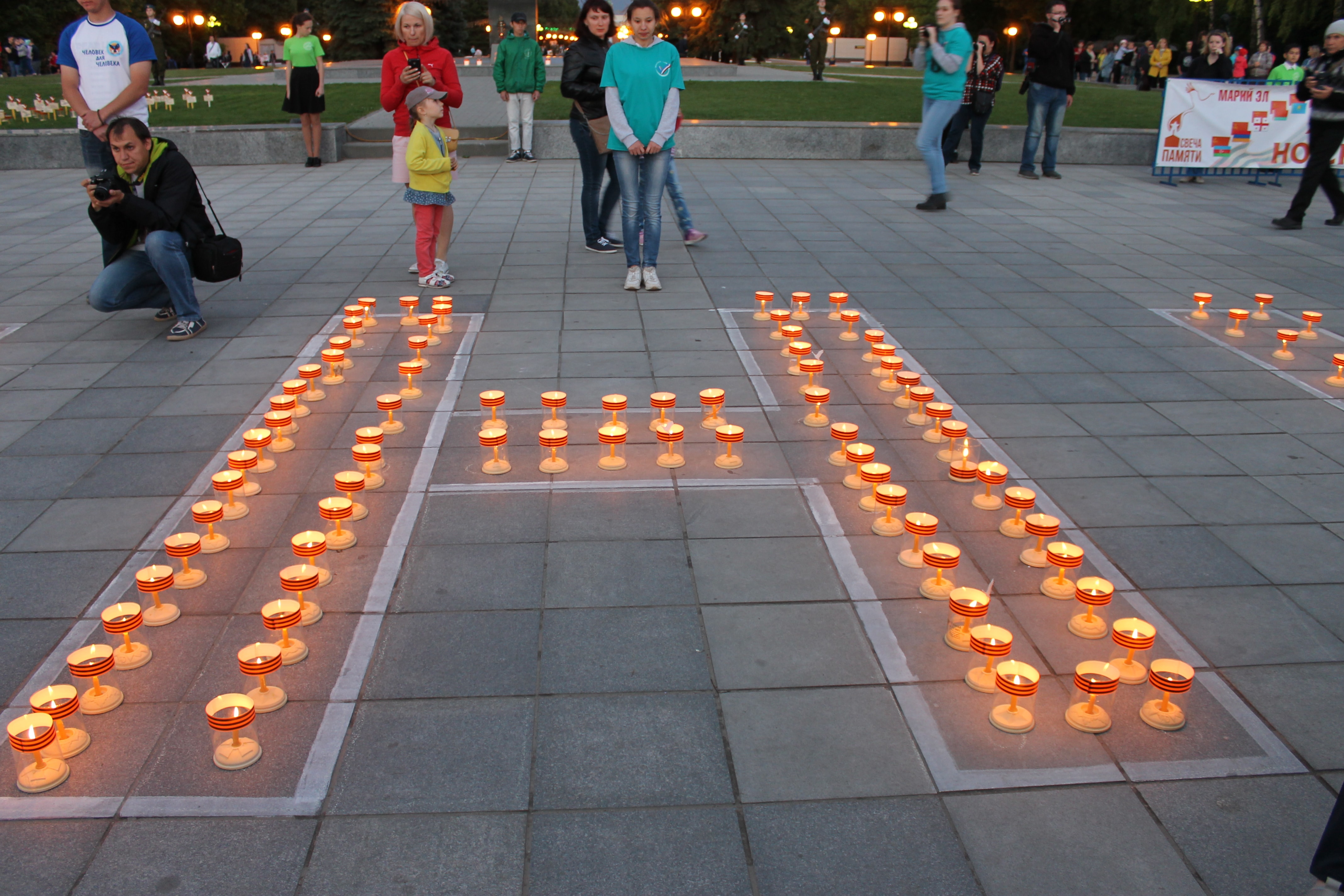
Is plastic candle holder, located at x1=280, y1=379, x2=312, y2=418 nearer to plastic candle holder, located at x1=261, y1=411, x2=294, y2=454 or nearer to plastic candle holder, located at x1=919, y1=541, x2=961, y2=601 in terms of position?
plastic candle holder, located at x1=261, y1=411, x2=294, y2=454

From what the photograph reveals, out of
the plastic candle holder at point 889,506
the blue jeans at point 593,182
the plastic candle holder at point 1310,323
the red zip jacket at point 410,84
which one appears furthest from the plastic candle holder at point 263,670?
the plastic candle holder at point 1310,323

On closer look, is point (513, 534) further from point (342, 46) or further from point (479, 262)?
point (342, 46)

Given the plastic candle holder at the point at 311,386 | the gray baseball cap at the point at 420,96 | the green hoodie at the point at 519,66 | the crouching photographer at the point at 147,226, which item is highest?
the green hoodie at the point at 519,66

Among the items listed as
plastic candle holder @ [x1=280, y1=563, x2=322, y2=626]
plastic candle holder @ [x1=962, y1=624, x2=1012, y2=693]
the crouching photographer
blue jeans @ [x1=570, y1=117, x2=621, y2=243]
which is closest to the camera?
plastic candle holder @ [x1=962, y1=624, x2=1012, y2=693]

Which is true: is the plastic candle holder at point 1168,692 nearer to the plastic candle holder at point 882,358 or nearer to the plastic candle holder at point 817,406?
the plastic candle holder at point 817,406

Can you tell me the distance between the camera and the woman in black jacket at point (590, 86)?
8.12 meters

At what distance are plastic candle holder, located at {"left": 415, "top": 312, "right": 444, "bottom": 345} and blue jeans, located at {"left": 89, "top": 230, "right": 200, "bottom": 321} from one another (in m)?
1.52

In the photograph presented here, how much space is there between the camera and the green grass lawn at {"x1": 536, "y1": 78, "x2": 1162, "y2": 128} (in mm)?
17078

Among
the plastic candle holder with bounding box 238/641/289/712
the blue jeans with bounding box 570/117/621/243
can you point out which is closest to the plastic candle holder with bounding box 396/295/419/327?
the blue jeans with bounding box 570/117/621/243

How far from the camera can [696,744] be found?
2.80m

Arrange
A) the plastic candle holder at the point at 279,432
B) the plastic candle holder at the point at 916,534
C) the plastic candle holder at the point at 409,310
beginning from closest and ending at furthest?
the plastic candle holder at the point at 916,534 → the plastic candle holder at the point at 279,432 → the plastic candle holder at the point at 409,310

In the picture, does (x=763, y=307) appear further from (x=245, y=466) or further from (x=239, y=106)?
(x=239, y=106)

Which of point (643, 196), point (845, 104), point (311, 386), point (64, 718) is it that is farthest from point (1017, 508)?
point (845, 104)

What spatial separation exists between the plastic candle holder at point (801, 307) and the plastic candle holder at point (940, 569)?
3538mm
